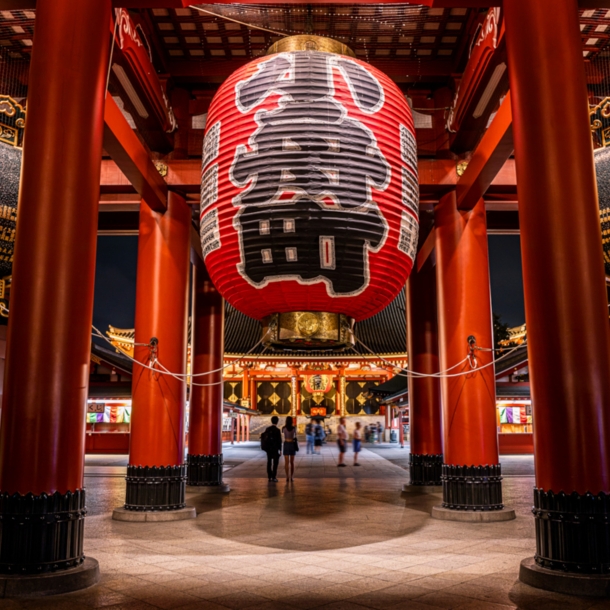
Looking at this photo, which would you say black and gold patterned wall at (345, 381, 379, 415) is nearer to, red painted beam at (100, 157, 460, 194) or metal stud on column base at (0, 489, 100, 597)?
red painted beam at (100, 157, 460, 194)

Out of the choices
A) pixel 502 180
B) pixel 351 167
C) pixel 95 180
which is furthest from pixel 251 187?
pixel 502 180

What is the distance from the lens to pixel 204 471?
11.2 m

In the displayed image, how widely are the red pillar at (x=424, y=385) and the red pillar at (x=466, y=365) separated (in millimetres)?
3003

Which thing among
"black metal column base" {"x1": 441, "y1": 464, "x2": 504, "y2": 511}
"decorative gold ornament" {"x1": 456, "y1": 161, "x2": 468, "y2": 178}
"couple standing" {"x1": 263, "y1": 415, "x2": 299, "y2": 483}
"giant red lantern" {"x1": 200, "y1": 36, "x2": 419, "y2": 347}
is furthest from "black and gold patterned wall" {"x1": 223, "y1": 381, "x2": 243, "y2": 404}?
"giant red lantern" {"x1": 200, "y1": 36, "x2": 419, "y2": 347}

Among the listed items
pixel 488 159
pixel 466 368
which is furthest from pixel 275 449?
pixel 488 159

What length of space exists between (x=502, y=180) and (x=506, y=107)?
7.26 feet

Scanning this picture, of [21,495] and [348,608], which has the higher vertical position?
[21,495]

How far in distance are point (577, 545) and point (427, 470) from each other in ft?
23.4

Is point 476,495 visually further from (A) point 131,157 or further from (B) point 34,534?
(A) point 131,157

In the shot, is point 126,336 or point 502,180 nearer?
point 502,180

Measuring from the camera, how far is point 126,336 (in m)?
23.2

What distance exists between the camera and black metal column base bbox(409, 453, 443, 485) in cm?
1090

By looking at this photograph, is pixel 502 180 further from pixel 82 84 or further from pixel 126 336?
pixel 126 336

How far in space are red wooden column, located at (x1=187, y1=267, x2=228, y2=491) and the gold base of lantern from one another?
21.9 feet
